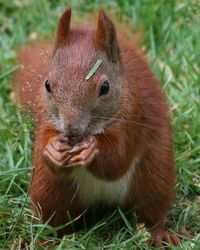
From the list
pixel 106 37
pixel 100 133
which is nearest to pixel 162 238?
pixel 100 133

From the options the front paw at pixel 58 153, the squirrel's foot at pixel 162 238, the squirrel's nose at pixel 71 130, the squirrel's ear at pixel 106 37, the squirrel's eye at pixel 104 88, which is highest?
the squirrel's ear at pixel 106 37

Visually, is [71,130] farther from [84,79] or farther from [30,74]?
[30,74]

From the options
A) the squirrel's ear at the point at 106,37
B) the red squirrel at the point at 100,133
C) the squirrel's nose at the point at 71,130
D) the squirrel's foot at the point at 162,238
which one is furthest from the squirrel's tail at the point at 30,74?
the squirrel's foot at the point at 162,238

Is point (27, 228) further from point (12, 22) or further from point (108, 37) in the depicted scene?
point (12, 22)

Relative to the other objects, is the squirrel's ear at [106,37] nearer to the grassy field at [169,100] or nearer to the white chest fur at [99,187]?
Answer: the white chest fur at [99,187]

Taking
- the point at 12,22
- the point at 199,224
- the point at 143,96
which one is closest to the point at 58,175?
the point at 143,96

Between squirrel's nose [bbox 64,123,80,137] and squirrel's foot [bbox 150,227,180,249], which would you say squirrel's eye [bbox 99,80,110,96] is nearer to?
squirrel's nose [bbox 64,123,80,137]
